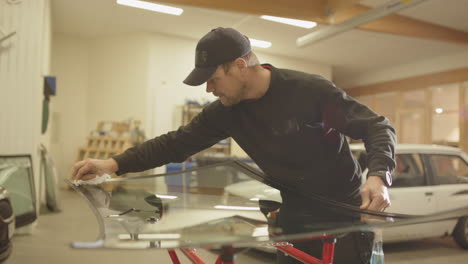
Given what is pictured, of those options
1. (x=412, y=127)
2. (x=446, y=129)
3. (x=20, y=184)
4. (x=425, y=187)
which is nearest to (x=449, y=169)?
(x=425, y=187)

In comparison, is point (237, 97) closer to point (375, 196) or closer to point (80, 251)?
point (375, 196)

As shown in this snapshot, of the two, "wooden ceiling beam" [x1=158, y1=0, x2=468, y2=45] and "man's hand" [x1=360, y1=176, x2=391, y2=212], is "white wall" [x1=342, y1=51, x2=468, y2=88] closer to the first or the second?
"wooden ceiling beam" [x1=158, y1=0, x2=468, y2=45]

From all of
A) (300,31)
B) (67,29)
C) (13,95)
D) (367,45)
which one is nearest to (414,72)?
(367,45)

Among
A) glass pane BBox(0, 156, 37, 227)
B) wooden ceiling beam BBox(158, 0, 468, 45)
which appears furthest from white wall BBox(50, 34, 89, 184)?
glass pane BBox(0, 156, 37, 227)

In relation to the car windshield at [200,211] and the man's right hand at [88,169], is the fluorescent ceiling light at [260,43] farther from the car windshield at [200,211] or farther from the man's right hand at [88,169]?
the man's right hand at [88,169]

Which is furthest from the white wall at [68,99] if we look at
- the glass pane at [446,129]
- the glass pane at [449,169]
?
the glass pane at [446,129]

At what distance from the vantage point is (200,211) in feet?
3.61

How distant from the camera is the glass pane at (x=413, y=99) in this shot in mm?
8557

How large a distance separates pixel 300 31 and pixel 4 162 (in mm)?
4960

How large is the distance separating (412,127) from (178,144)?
8.65 meters

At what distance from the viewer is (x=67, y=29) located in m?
6.98

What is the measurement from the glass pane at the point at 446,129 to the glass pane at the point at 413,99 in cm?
48

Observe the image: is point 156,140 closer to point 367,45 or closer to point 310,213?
point 310,213

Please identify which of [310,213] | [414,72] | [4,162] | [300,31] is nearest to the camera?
[310,213]
